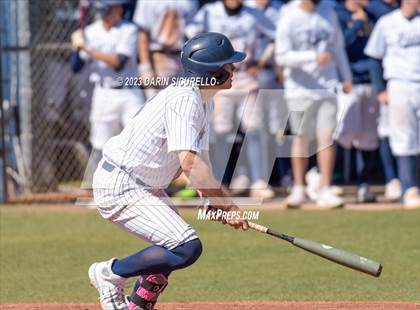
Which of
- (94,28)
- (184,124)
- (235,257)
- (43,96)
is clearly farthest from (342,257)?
(43,96)

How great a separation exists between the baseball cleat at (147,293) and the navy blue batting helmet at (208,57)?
45.9 inches

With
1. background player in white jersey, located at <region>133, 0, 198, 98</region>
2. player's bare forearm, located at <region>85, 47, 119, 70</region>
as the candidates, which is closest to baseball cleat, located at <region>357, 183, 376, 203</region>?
background player in white jersey, located at <region>133, 0, 198, 98</region>

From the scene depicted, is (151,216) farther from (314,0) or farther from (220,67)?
(314,0)

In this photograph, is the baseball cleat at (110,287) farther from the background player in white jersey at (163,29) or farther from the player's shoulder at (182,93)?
the background player in white jersey at (163,29)

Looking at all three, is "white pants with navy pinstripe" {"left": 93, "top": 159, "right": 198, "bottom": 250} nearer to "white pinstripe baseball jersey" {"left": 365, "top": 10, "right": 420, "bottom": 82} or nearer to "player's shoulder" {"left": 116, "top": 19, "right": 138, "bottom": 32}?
"player's shoulder" {"left": 116, "top": 19, "right": 138, "bottom": 32}

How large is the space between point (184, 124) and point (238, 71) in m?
7.03

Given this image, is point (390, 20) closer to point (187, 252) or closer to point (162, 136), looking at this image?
point (162, 136)

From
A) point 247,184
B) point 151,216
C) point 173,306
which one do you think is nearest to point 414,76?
point 247,184

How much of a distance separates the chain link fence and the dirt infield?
6.17 meters

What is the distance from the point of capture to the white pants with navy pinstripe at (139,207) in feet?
Result: 21.5

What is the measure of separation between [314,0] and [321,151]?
1.64m

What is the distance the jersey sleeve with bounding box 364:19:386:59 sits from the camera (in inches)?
506

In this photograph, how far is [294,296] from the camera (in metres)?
8.29

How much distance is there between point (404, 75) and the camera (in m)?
12.8
